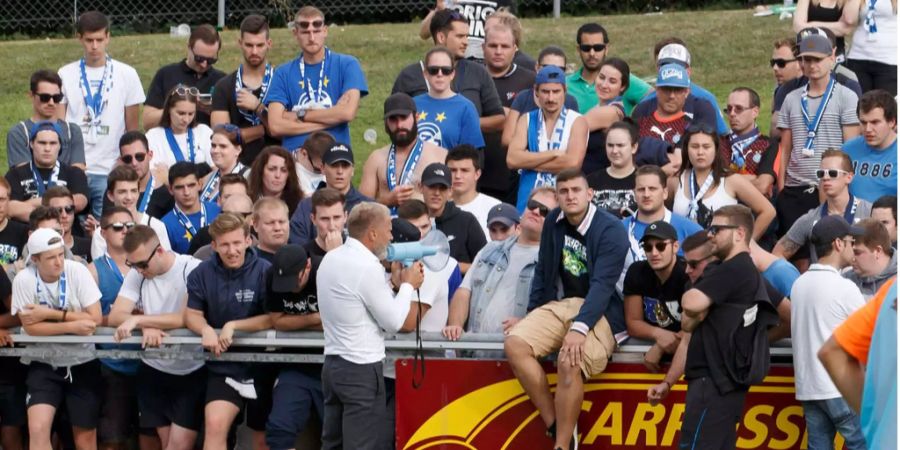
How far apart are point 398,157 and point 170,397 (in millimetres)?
2662

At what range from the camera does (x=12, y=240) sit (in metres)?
11.7

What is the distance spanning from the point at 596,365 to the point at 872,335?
3.74 meters

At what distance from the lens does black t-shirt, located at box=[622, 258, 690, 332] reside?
32.1 ft

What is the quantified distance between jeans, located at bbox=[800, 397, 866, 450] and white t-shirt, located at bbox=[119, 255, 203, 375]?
389 centimetres

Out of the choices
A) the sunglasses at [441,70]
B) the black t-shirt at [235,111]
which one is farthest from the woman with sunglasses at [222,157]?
the sunglasses at [441,70]

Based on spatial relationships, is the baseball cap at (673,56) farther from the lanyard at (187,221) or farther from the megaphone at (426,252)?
the lanyard at (187,221)

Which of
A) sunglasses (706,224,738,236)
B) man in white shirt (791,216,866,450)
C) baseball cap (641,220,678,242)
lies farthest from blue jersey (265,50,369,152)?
man in white shirt (791,216,866,450)

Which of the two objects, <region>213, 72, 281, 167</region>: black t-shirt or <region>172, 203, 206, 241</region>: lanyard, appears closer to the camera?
<region>172, 203, 206, 241</region>: lanyard

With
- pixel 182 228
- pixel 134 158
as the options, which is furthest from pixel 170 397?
pixel 134 158

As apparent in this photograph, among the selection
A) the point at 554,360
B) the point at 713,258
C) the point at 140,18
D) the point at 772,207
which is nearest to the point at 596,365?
the point at 554,360

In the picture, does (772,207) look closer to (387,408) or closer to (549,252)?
(549,252)

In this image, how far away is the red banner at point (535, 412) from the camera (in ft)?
32.3

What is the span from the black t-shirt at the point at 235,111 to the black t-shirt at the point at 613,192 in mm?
3044

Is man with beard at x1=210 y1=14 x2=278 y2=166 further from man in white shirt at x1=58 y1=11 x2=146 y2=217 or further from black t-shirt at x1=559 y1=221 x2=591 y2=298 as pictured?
black t-shirt at x1=559 y1=221 x2=591 y2=298
